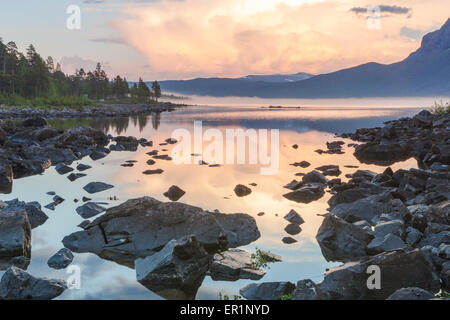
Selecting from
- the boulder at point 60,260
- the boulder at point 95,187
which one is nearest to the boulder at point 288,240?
the boulder at point 60,260

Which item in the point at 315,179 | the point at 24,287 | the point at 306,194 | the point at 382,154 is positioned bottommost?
the point at 24,287

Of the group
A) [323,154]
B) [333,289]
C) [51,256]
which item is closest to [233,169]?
[323,154]

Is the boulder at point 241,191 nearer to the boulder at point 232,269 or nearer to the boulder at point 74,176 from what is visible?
the boulder at point 232,269

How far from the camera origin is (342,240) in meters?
12.2

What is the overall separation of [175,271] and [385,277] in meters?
5.21

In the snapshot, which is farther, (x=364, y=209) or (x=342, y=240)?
(x=364, y=209)

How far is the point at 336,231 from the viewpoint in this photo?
12555mm

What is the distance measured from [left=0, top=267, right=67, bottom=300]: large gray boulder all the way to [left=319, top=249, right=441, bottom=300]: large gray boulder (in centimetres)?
658

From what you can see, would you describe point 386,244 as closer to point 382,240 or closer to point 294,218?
point 382,240

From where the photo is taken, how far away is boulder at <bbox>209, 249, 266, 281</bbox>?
A: 10.5 m

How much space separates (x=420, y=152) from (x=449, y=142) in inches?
117

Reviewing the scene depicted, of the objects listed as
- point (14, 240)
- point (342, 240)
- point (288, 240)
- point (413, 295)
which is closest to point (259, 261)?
point (288, 240)
